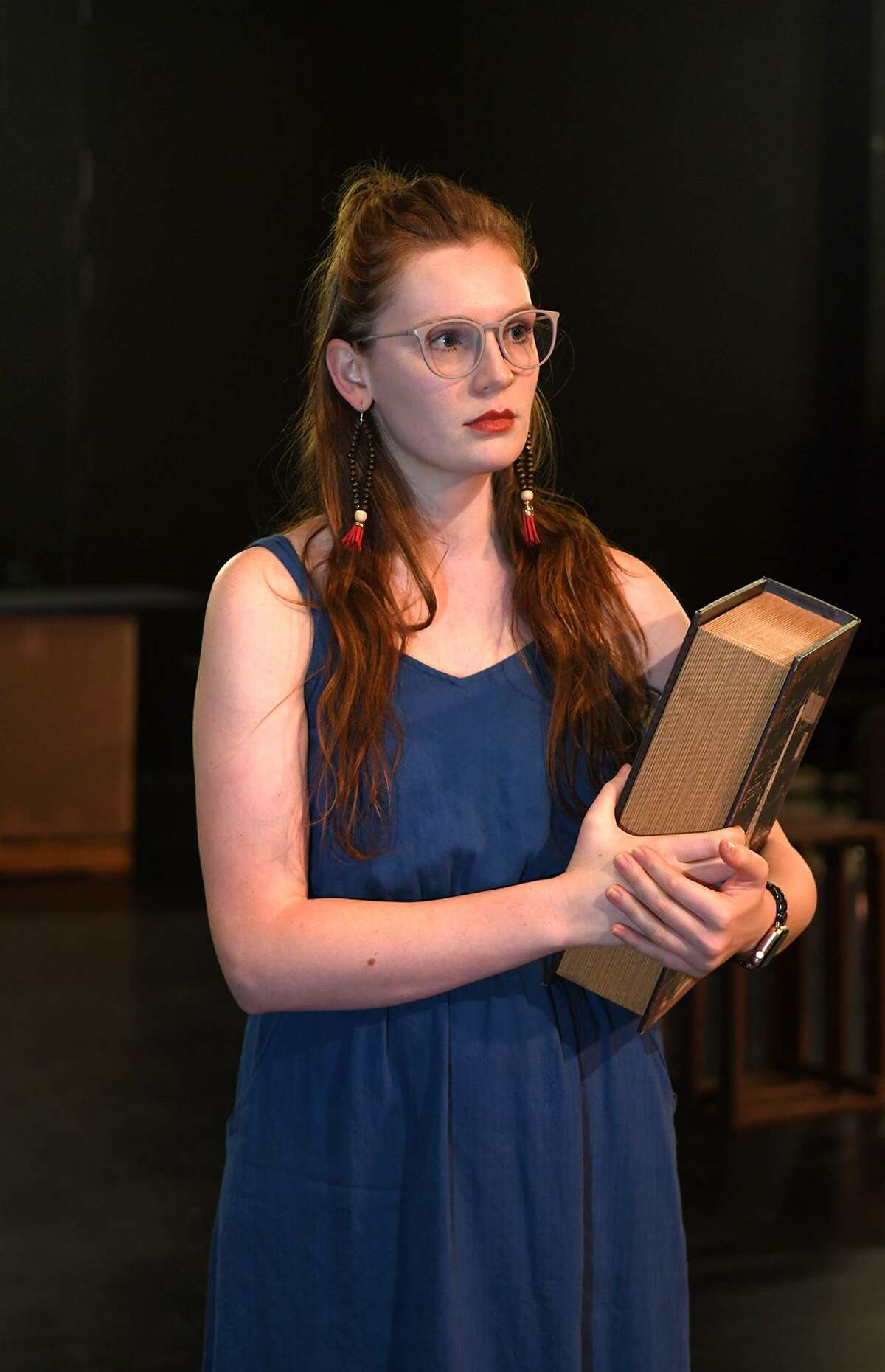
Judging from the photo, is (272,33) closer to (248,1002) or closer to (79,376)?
(79,376)

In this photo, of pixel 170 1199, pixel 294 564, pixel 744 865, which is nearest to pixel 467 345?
pixel 294 564

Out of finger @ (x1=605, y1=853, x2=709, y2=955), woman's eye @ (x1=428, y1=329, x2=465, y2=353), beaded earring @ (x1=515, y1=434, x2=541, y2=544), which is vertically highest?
woman's eye @ (x1=428, y1=329, x2=465, y2=353)

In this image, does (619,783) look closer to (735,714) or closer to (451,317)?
(735,714)

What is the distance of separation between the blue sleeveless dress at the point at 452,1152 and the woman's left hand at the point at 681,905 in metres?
0.18

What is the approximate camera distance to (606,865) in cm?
135

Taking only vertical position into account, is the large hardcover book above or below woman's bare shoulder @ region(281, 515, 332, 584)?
below

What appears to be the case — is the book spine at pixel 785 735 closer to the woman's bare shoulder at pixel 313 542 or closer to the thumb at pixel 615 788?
the thumb at pixel 615 788

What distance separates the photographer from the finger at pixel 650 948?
135 cm

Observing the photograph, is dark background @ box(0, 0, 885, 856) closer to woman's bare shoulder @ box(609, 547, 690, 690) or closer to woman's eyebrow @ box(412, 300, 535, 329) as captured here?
woman's bare shoulder @ box(609, 547, 690, 690)

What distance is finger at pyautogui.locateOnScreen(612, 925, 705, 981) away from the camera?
1.35 m

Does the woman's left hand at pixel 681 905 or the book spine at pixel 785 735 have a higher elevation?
the book spine at pixel 785 735

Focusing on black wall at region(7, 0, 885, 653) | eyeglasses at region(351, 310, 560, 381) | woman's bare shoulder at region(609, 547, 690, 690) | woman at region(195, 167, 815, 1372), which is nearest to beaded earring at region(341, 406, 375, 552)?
woman at region(195, 167, 815, 1372)

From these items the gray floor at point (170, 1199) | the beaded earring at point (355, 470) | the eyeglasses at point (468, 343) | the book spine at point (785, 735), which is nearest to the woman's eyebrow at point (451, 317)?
the eyeglasses at point (468, 343)

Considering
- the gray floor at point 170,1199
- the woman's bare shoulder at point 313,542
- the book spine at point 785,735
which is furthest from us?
the gray floor at point 170,1199
